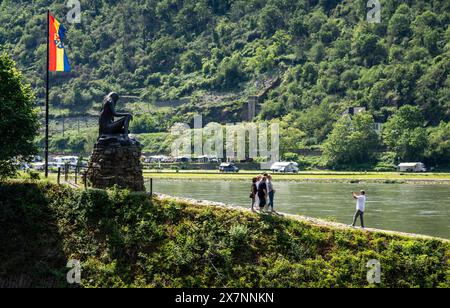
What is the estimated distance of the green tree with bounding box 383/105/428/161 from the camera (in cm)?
14488

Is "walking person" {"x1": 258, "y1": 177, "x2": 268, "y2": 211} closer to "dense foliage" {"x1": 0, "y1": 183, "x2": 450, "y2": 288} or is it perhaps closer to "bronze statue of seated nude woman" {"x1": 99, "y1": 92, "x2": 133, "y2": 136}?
"dense foliage" {"x1": 0, "y1": 183, "x2": 450, "y2": 288}

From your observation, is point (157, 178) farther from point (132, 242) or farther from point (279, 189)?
point (132, 242)

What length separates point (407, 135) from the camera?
148375 mm

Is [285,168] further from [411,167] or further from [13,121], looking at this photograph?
[13,121]

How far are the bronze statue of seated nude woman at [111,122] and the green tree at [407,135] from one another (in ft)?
357

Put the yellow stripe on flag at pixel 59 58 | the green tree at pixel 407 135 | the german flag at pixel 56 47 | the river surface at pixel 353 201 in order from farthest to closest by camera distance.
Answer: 1. the green tree at pixel 407 135
2. the river surface at pixel 353 201
3. the yellow stripe on flag at pixel 59 58
4. the german flag at pixel 56 47

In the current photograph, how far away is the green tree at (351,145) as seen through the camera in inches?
5669

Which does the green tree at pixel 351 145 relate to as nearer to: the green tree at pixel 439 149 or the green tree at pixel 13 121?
the green tree at pixel 439 149

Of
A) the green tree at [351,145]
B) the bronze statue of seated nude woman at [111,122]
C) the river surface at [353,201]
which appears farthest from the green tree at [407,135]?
the bronze statue of seated nude woman at [111,122]

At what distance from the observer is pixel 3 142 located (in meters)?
42.2
